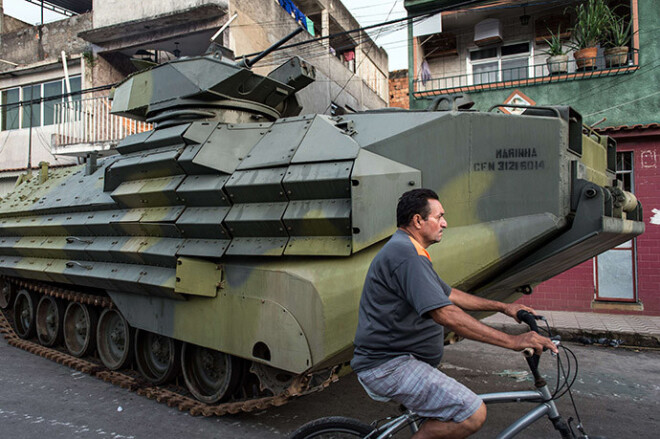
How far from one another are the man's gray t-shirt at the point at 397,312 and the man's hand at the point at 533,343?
1.21 feet

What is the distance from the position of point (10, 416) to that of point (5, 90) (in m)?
14.8

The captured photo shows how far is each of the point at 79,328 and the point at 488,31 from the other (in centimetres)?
954

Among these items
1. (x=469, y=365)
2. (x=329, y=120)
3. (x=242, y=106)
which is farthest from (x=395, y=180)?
(x=469, y=365)

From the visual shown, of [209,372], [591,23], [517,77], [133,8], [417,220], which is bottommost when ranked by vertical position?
[209,372]

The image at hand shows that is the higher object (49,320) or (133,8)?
(133,8)

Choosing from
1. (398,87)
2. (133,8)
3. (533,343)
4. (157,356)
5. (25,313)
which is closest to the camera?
(533,343)

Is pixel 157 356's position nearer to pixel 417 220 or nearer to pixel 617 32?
pixel 417 220

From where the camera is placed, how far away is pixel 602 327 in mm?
8648

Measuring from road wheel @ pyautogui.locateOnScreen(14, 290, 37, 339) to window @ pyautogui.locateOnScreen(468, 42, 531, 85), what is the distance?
9076 millimetres

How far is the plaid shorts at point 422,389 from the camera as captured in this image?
2494 millimetres

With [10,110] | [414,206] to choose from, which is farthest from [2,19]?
[414,206]

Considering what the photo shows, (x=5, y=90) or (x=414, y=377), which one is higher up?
(x=5, y=90)

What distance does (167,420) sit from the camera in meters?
4.90

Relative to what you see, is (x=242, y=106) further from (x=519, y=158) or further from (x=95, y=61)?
(x=95, y=61)
